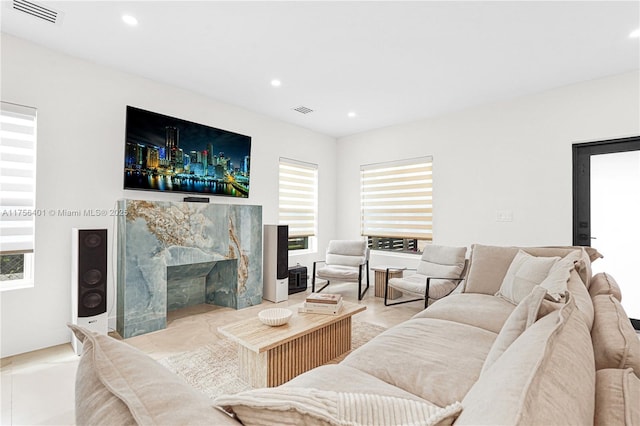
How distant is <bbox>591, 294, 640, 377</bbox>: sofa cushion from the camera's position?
0.88 metres

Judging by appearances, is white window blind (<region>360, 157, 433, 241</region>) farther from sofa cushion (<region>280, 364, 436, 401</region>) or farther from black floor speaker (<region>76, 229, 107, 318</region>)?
black floor speaker (<region>76, 229, 107, 318</region>)

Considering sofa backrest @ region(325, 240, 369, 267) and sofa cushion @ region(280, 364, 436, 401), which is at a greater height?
sofa backrest @ region(325, 240, 369, 267)

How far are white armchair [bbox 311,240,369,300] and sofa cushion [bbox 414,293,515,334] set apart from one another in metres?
2.01

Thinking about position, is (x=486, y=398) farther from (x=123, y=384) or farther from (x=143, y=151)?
(x=143, y=151)

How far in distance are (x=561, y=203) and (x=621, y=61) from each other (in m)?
1.48

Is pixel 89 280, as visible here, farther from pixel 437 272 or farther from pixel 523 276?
pixel 437 272

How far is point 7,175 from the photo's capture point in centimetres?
263

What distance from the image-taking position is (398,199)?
16.6ft

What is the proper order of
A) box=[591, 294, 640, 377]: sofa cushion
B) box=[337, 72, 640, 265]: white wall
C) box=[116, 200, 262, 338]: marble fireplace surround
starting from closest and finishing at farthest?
box=[591, 294, 640, 377]: sofa cushion → box=[116, 200, 262, 338]: marble fireplace surround → box=[337, 72, 640, 265]: white wall

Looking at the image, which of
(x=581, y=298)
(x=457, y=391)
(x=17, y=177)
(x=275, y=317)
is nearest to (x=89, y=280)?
(x=17, y=177)

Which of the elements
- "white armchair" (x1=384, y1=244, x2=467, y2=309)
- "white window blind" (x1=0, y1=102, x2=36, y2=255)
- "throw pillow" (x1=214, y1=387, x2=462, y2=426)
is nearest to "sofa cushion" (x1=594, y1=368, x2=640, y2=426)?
"throw pillow" (x1=214, y1=387, x2=462, y2=426)

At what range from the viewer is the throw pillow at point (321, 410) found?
56cm

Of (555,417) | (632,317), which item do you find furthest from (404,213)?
(555,417)

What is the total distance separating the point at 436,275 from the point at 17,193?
4.34 m
